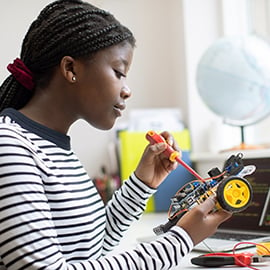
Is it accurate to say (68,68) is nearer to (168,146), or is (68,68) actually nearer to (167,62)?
(168,146)

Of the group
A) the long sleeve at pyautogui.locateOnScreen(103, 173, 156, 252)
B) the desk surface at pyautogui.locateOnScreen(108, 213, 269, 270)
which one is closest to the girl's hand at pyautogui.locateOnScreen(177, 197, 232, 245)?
the desk surface at pyautogui.locateOnScreen(108, 213, 269, 270)

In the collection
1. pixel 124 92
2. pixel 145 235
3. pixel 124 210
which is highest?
pixel 124 92

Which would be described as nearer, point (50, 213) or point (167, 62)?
point (50, 213)

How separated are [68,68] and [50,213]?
23 cm

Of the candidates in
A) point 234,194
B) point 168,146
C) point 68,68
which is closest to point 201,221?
point 234,194

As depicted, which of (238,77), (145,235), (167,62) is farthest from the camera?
(167,62)

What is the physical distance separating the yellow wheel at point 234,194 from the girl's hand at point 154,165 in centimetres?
21

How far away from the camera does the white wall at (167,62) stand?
1841mm

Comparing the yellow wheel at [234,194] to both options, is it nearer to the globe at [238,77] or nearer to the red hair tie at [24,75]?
the red hair tie at [24,75]

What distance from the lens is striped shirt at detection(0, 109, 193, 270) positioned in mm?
682

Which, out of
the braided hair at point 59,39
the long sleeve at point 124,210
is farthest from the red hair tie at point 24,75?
the long sleeve at point 124,210

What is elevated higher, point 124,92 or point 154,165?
point 124,92

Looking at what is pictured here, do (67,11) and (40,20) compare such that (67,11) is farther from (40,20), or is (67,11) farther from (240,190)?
(240,190)

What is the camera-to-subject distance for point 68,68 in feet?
2.70
